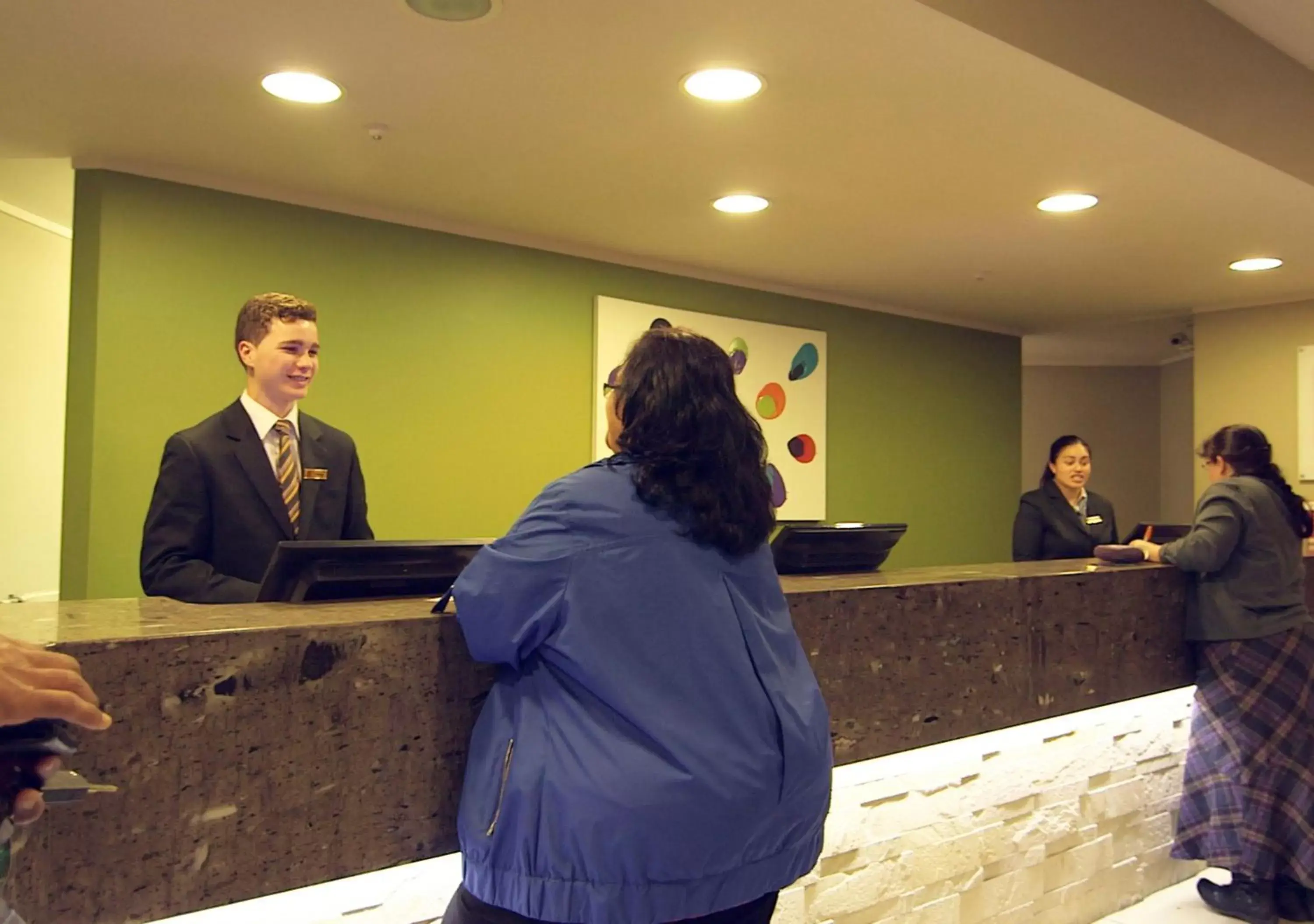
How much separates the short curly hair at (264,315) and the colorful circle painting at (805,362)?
11.2ft

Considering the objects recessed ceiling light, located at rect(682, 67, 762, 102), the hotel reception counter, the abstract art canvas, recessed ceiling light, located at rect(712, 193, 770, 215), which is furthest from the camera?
the abstract art canvas

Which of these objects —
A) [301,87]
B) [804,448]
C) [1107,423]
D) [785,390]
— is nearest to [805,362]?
[785,390]

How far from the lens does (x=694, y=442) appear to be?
1408 millimetres

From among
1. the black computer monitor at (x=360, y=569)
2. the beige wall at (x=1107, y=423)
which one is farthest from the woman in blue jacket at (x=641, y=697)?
the beige wall at (x=1107, y=423)

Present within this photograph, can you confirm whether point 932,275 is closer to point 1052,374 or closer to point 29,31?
point 29,31

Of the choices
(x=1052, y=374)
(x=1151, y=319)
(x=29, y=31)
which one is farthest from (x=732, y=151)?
(x=1052, y=374)

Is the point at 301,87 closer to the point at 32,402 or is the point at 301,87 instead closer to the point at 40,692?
the point at 40,692

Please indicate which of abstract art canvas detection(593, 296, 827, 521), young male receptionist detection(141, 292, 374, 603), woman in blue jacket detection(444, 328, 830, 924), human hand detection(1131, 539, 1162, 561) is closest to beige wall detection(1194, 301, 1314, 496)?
abstract art canvas detection(593, 296, 827, 521)

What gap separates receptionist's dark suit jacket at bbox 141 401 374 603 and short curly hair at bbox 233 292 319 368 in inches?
6.0

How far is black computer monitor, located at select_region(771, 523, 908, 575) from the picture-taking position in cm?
228

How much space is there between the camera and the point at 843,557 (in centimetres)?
240

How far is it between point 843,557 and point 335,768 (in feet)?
4.24

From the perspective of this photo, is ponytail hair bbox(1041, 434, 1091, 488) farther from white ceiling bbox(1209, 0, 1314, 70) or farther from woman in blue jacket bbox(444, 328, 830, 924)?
woman in blue jacket bbox(444, 328, 830, 924)

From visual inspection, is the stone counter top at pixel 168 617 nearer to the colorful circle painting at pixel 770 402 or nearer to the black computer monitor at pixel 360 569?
the black computer monitor at pixel 360 569
